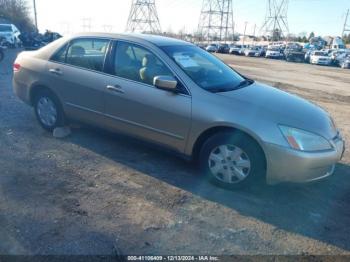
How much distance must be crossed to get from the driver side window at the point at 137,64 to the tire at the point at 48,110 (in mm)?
1310

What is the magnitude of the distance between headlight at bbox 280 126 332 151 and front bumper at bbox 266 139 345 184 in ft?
0.19

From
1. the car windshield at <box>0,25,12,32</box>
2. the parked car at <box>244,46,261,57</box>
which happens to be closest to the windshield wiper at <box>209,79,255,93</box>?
the car windshield at <box>0,25,12,32</box>

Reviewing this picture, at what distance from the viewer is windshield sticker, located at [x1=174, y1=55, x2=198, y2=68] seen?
430 centimetres

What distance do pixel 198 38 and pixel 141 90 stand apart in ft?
308

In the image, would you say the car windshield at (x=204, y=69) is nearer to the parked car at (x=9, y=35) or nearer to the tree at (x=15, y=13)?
the parked car at (x=9, y=35)

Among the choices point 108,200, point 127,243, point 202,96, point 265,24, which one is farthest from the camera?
point 265,24

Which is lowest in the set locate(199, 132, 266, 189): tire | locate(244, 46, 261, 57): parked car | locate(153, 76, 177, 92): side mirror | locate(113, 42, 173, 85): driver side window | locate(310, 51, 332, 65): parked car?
locate(244, 46, 261, 57): parked car

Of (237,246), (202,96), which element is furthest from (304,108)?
(237,246)

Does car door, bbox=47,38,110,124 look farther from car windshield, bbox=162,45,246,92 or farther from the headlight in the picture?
the headlight

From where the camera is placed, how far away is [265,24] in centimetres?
8925

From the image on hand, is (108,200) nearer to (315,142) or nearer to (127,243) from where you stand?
(127,243)

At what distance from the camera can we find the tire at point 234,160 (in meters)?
3.75

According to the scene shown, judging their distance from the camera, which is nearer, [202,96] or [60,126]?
[202,96]

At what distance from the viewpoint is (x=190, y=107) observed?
157 inches
